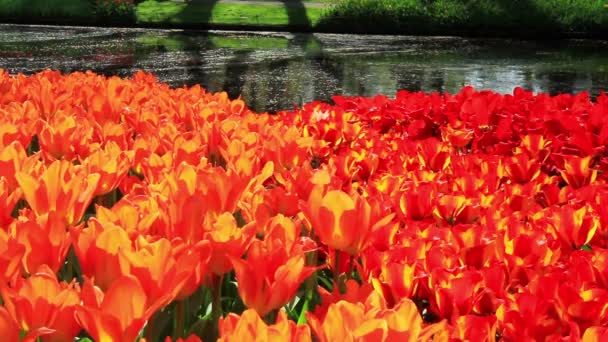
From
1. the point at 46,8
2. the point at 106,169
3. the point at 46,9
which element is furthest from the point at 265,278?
the point at 46,8

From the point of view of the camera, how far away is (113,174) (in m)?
1.80

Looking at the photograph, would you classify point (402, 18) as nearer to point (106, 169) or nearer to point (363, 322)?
point (106, 169)

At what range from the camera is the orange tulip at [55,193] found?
1.57 m

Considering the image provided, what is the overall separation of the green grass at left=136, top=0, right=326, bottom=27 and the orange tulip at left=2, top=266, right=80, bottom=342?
1947cm

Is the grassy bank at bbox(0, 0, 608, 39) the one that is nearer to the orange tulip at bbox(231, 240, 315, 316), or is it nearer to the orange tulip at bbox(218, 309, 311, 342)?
the orange tulip at bbox(231, 240, 315, 316)

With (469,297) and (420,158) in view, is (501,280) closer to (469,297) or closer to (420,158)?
(469,297)

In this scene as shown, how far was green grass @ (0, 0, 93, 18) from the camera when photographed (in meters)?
21.4

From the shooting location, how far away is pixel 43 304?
1.09 metres


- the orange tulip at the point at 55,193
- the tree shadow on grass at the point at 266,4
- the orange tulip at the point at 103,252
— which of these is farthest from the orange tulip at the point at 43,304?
the tree shadow on grass at the point at 266,4

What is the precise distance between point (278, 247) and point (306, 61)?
46.3ft

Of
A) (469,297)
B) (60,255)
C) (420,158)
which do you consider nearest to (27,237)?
(60,255)

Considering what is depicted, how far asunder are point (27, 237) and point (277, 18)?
66.3ft

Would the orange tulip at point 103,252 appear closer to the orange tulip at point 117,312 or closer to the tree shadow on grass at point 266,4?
the orange tulip at point 117,312

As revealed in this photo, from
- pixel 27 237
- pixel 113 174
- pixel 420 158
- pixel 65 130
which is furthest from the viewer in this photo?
pixel 420 158
